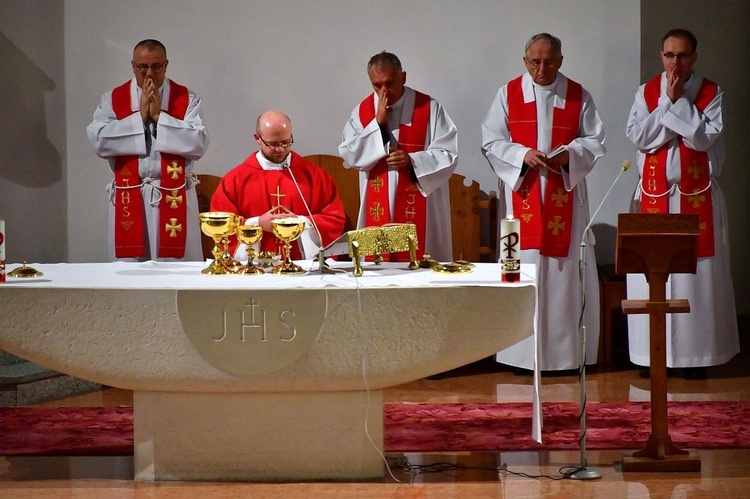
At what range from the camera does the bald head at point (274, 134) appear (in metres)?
6.10

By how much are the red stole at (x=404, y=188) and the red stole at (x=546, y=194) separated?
63 cm

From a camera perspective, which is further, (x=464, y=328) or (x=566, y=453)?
(x=566, y=453)

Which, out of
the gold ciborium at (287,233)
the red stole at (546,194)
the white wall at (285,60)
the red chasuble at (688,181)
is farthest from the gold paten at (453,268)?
the white wall at (285,60)

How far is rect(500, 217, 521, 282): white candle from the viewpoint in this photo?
436 centimetres

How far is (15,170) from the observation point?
7395 mm

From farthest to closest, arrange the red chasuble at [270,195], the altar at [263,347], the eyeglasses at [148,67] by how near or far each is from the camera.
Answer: the eyeglasses at [148,67], the red chasuble at [270,195], the altar at [263,347]

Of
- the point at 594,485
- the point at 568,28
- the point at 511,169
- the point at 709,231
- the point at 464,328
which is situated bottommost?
the point at 594,485

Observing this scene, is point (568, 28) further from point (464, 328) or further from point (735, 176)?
point (464, 328)

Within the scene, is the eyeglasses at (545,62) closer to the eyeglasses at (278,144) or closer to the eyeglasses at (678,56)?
the eyeglasses at (678,56)

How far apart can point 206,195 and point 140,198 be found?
913 millimetres

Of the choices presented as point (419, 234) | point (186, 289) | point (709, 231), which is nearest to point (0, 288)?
point (186, 289)

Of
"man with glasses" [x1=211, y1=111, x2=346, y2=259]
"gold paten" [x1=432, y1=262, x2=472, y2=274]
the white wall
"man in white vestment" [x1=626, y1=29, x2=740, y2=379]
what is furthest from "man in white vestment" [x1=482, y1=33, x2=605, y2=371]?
"gold paten" [x1=432, y1=262, x2=472, y2=274]

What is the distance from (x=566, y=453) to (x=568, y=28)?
12.4 feet

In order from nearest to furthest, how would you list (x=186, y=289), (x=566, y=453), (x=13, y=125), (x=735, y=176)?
(x=186, y=289) → (x=566, y=453) → (x=13, y=125) → (x=735, y=176)
